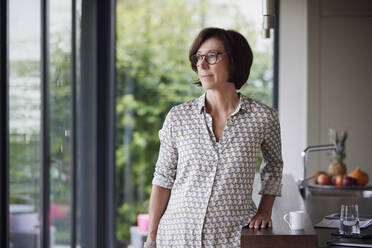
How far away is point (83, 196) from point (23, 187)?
4.75ft

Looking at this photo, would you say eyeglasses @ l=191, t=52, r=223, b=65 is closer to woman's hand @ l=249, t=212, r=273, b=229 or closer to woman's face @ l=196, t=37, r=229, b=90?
woman's face @ l=196, t=37, r=229, b=90

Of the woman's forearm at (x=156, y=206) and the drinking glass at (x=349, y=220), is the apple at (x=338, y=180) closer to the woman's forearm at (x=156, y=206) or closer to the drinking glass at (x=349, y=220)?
the drinking glass at (x=349, y=220)

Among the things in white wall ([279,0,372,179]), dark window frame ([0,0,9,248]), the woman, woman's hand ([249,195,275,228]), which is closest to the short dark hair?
the woman

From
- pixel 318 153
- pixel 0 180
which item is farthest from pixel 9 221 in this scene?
pixel 318 153

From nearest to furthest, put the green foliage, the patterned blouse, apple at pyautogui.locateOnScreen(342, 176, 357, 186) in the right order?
the patterned blouse
apple at pyautogui.locateOnScreen(342, 176, 357, 186)
the green foliage

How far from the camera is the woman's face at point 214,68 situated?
2.16 meters

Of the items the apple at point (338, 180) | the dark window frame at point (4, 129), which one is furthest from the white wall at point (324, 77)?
the dark window frame at point (4, 129)

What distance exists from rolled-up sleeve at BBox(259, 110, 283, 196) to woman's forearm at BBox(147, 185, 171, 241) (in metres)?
0.36

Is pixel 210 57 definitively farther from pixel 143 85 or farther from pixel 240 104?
pixel 143 85

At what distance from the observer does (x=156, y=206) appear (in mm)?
2258

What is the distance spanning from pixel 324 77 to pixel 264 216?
3661 millimetres

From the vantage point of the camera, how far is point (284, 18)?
18.5 ft

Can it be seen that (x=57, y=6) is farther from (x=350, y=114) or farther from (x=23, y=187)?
(x=350, y=114)

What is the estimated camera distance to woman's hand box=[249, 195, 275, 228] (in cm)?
212
